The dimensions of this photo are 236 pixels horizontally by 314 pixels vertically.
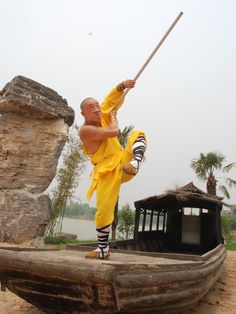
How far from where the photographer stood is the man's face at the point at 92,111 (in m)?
3.38

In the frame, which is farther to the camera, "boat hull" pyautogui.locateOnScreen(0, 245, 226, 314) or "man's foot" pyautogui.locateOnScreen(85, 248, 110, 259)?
"man's foot" pyautogui.locateOnScreen(85, 248, 110, 259)

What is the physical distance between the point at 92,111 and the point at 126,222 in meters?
16.7

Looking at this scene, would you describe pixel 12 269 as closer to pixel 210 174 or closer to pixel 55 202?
pixel 55 202

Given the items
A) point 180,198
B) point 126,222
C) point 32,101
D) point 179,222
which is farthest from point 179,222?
point 126,222

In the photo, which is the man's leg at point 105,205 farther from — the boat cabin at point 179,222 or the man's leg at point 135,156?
the boat cabin at point 179,222

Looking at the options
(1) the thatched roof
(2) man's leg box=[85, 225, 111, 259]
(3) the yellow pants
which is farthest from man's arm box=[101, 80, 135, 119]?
(1) the thatched roof

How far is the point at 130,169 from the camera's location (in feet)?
10.3

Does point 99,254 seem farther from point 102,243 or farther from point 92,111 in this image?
point 92,111

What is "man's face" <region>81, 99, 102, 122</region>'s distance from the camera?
338 cm

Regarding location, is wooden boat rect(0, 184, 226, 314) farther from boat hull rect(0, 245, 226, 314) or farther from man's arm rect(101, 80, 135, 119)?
man's arm rect(101, 80, 135, 119)

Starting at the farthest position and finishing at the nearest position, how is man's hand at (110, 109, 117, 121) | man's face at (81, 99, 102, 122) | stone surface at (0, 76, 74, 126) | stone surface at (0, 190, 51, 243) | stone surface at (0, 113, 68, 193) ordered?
stone surface at (0, 113, 68, 193) < stone surface at (0, 76, 74, 126) < stone surface at (0, 190, 51, 243) < man's hand at (110, 109, 117, 121) < man's face at (81, 99, 102, 122)

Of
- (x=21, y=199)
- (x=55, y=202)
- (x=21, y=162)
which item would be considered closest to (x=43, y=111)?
(x=21, y=162)

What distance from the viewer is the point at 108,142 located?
346 cm

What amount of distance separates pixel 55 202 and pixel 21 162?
212 inches
